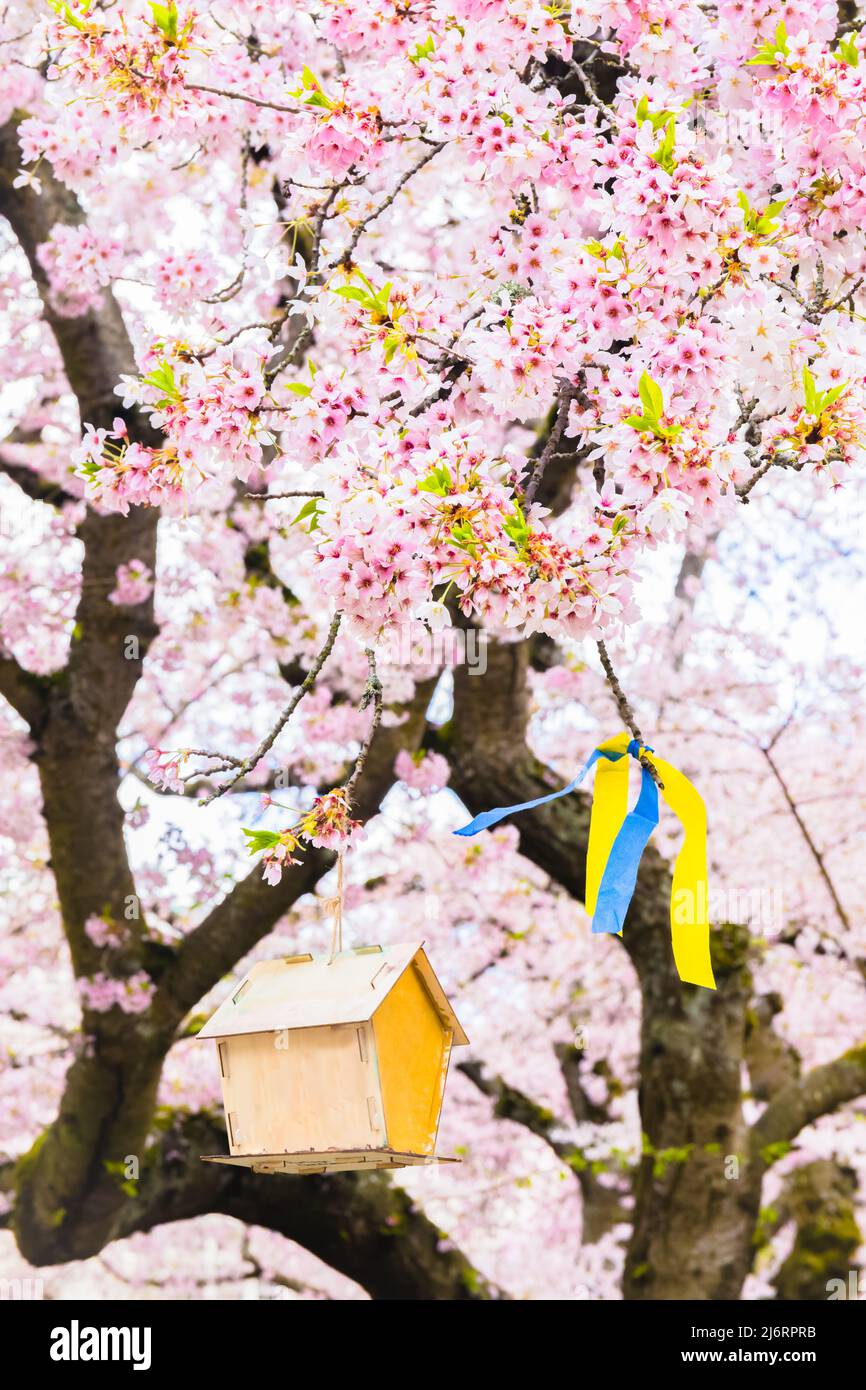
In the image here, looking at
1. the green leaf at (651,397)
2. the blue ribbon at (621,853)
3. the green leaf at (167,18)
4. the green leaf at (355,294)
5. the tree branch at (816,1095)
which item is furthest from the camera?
the tree branch at (816,1095)

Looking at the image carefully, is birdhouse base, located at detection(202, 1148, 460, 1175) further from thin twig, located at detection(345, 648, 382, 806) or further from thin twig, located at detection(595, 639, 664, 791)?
thin twig, located at detection(595, 639, 664, 791)

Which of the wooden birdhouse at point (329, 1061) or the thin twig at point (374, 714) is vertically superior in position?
the thin twig at point (374, 714)

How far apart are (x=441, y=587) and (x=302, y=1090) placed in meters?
1.83

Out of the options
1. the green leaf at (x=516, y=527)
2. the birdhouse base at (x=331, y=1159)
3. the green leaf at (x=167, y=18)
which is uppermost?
the green leaf at (x=167, y=18)

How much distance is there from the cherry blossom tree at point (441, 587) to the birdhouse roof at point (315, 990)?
0.70ft

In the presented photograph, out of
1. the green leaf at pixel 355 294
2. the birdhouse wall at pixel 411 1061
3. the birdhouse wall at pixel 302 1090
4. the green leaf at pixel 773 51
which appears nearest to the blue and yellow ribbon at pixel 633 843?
the birdhouse wall at pixel 411 1061

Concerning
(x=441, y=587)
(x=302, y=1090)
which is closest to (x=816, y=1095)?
(x=441, y=587)

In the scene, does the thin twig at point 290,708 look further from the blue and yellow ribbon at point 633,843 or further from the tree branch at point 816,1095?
the tree branch at point 816,1095

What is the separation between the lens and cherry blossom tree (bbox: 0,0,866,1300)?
2.22 meters

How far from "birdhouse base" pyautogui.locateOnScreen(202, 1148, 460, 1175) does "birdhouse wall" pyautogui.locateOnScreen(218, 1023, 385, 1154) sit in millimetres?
14

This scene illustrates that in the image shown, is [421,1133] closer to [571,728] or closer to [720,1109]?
[720,1109]

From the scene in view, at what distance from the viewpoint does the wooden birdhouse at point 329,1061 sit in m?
2.28

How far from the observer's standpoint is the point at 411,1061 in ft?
8.07
